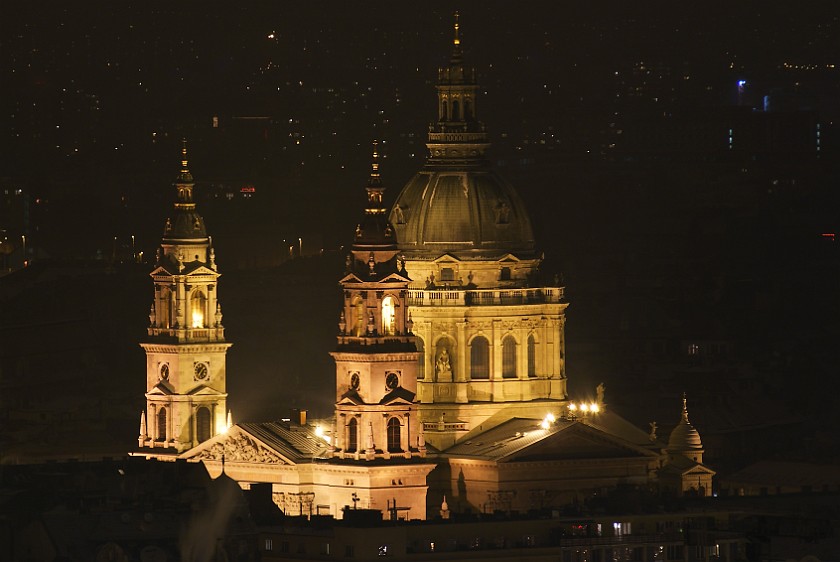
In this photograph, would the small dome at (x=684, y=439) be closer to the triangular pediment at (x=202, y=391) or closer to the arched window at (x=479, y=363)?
the arched window at (x=479, y=363)

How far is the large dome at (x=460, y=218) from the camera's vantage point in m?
140

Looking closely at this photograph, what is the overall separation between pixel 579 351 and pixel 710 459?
864 inches

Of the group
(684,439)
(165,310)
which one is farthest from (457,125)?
(684,439)

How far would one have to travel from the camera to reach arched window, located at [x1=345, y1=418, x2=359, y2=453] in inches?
5192

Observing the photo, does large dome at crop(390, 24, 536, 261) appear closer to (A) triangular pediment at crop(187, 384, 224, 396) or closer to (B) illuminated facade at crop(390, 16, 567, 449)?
(B) illuminated facade at crop(390, 16, 567, 449)

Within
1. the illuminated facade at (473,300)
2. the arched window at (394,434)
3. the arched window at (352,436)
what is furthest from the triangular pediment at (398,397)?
the illuminated facade at (473,300)

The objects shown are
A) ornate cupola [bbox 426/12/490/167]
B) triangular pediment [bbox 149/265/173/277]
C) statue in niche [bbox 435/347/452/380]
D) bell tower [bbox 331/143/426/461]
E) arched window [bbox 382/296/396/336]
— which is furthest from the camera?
ornate cupola [bbox 426/12/490/167]

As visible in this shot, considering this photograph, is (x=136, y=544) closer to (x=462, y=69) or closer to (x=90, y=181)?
(x=462, y=69)

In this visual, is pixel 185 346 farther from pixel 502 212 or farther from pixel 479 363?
pixel 502 212

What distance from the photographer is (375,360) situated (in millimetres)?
131750

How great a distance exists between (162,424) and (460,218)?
9091 mm

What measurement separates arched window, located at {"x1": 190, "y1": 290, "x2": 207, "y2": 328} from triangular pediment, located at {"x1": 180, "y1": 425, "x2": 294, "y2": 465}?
3911 millimetres

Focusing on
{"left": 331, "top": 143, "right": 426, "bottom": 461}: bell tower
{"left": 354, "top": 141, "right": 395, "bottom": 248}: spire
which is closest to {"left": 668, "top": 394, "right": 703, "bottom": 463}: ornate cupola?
{"left": 331, "top": 143, "right": 426, "bottom": 461}: bell tower

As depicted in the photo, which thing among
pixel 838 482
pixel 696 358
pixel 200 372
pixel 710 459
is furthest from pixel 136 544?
pixel 696 358
